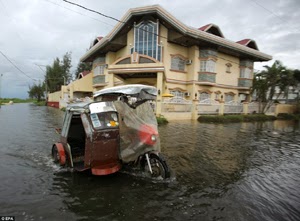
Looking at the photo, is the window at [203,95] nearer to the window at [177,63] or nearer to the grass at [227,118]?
the window at [177,63]

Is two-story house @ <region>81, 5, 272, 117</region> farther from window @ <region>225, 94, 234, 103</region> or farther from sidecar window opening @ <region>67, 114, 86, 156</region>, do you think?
sidecar window opening @ <region>67, 114, 86, 156</region>

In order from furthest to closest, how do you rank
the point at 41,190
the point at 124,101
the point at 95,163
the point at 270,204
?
the point at 124,101 < the point at 95,163 < the point at 41,190 < the point at 270,204

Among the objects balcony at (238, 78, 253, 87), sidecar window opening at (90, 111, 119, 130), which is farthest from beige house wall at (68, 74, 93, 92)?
sidecar window opening at (90, 111, 119, 130)

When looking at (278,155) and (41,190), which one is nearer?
(41,190)

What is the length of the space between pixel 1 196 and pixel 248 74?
27536 millimetres

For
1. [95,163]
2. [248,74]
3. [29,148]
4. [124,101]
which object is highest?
[248,74]

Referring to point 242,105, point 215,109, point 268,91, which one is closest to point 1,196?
point 215,109

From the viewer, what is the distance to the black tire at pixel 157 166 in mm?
4617

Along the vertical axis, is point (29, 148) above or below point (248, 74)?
below

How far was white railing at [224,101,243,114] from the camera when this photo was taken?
20.7 meters

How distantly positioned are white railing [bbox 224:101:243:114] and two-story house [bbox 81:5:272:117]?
2561 mm

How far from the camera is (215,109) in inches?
782

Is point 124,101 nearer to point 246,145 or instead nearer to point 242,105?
point 246,145

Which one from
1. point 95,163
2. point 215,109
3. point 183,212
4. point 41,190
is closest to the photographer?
point 183,212
